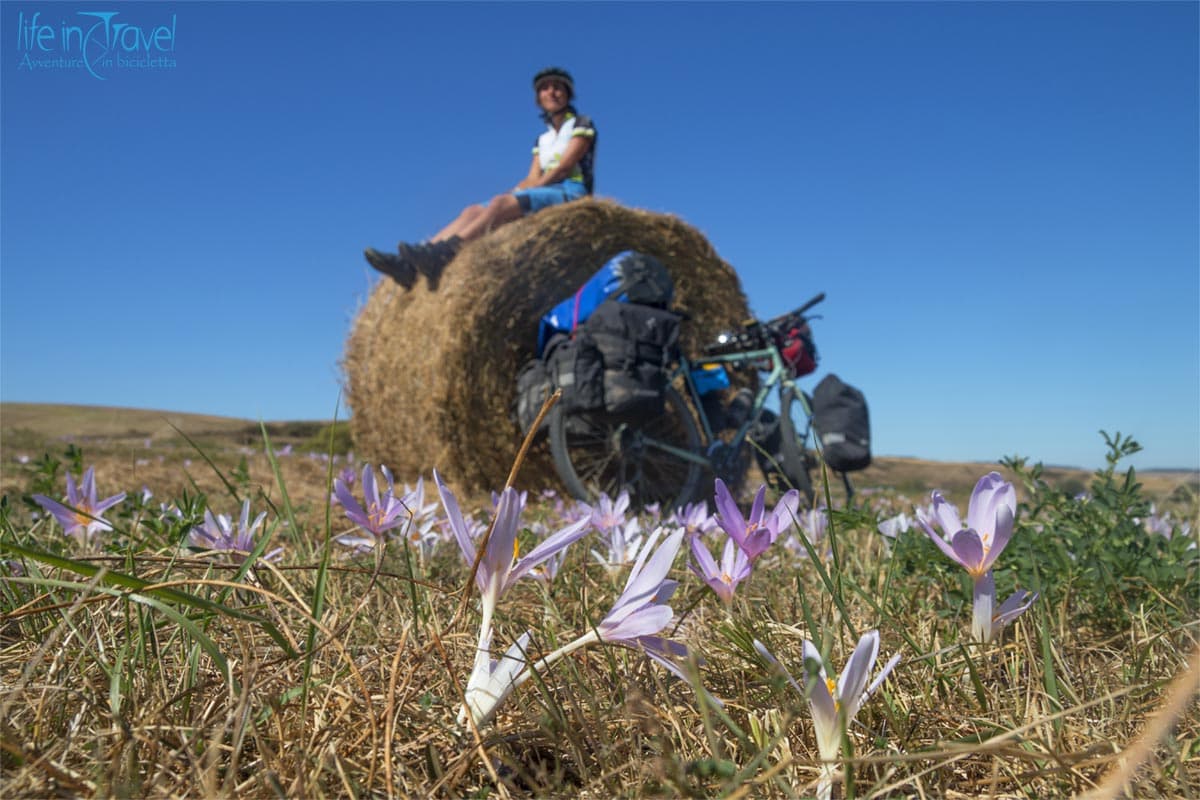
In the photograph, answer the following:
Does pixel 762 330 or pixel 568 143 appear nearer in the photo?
pixel 762 330

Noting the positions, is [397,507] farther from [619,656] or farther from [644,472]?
[644,472]

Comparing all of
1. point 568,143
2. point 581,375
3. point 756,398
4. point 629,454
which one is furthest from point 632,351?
point 568,143

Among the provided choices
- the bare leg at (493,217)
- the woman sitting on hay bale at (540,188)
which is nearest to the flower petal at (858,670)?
the woman sitting on hay bale at (540,188)

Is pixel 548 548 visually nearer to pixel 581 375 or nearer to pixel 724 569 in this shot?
pixel 724 569

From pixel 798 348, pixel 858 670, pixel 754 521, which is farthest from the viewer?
pixel 798 348

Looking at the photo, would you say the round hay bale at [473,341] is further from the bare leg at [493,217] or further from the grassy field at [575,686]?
the grassy field at [575,686]

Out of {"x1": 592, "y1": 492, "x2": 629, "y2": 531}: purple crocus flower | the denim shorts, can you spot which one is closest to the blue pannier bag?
the denim shorts

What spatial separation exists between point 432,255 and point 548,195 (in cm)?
124

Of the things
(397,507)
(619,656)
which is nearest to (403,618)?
(397,507)

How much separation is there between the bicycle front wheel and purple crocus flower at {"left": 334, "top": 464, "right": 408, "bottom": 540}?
317 centimetres

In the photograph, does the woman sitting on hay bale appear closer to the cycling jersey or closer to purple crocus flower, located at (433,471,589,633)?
the cycling jersey

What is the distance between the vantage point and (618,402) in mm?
4336

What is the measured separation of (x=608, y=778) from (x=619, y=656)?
0.44 meters

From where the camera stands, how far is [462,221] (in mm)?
5941
